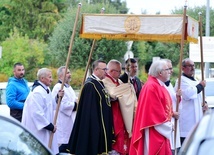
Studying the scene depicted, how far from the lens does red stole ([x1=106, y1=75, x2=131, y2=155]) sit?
9.73 m

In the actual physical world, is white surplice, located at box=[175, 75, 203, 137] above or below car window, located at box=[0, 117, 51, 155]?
below

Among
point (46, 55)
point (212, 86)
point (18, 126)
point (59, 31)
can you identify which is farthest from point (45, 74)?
point (46, 55)

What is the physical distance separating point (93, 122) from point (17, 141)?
3915mm

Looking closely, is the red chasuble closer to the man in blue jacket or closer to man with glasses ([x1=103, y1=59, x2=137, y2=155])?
man with glasses ([x1=103, y1=59, x2=137, y2=155])

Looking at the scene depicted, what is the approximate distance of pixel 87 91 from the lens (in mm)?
9445

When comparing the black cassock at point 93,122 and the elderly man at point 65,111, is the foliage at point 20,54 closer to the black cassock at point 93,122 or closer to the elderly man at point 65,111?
the elderly man at point 65,111

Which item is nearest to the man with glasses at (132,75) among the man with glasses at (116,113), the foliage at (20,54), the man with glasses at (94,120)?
the man with glasses at (116,113)

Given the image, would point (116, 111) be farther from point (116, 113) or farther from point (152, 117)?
point (152, 117)

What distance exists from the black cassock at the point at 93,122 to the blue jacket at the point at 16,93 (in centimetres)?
189

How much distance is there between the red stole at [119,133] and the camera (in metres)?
9.73

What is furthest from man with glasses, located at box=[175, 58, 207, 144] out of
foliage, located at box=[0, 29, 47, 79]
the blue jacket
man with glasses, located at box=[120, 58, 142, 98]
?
foliage, located at box=[0, 29, 47, 79]

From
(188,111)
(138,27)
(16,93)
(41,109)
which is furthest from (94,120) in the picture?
(16,93)

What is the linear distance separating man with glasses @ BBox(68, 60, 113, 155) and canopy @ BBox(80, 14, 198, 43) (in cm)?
48

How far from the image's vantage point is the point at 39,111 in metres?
9.33
